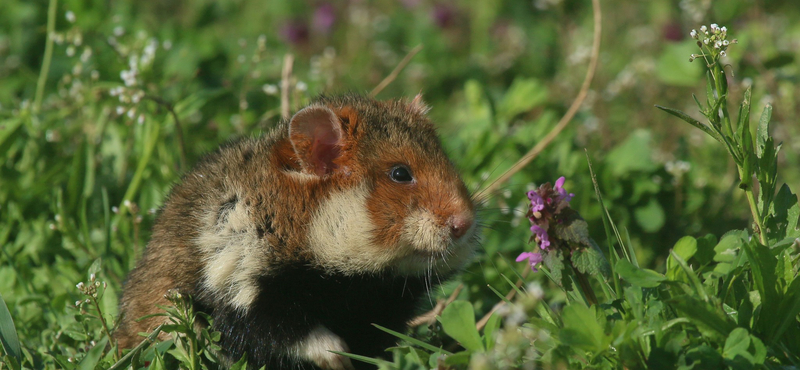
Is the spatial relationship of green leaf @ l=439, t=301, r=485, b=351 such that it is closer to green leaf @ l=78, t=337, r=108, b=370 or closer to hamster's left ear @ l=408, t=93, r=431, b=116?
green leaf @ l=78, t=337, r=108, b=370

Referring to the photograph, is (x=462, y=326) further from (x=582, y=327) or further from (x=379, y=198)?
(x=379, y=198)

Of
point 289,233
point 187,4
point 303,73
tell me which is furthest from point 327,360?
point 187,4

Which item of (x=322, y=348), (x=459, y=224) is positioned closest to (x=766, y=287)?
(x=459, y=224)

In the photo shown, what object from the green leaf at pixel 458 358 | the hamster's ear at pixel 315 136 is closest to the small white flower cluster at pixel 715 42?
the green leaf at pixel 458 358

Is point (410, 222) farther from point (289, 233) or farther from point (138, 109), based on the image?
point (138, 109)

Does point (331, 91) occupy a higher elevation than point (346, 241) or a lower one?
lower

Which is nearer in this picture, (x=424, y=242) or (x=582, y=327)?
(x=582, y=327)

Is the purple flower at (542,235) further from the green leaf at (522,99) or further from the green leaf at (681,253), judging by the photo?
the green leaf at (522,99)
